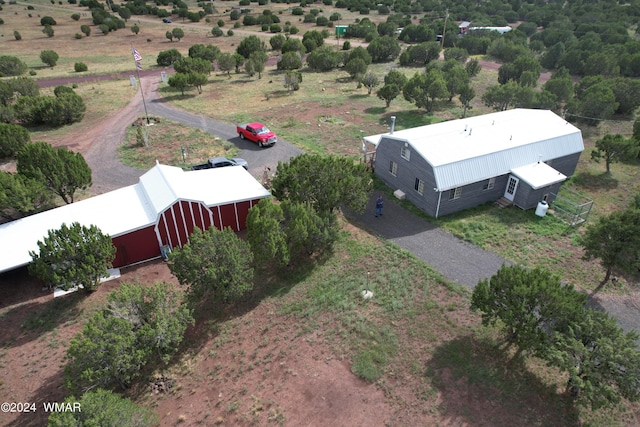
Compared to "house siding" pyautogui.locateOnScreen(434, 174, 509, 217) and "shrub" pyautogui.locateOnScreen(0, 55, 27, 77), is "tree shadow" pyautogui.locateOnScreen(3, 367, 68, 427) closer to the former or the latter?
"house siding" pyautogui.locateOnScreen(434, 174, 509, 217)

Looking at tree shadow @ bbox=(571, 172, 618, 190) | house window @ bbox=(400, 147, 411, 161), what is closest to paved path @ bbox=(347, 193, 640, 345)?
house window @ bbox=(400, 147, 411, 161)

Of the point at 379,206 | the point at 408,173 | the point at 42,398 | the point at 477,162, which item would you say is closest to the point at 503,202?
Answer: the point at 477,162

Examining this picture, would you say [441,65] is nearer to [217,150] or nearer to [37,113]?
[217,150]

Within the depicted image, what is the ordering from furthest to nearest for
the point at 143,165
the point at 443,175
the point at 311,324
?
the point at 143,165 < the point at 443,175 < the point at 311,324

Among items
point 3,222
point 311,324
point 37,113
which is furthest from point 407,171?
point 37,113

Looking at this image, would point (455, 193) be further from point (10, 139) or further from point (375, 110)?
point (10, 139)

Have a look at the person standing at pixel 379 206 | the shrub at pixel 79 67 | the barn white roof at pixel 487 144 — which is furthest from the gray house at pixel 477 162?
the shrub at pixel 79 67

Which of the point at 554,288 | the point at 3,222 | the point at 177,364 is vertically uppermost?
the point at 554,288

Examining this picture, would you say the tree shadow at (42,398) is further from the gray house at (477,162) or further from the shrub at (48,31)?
the shrub at (48,31)
